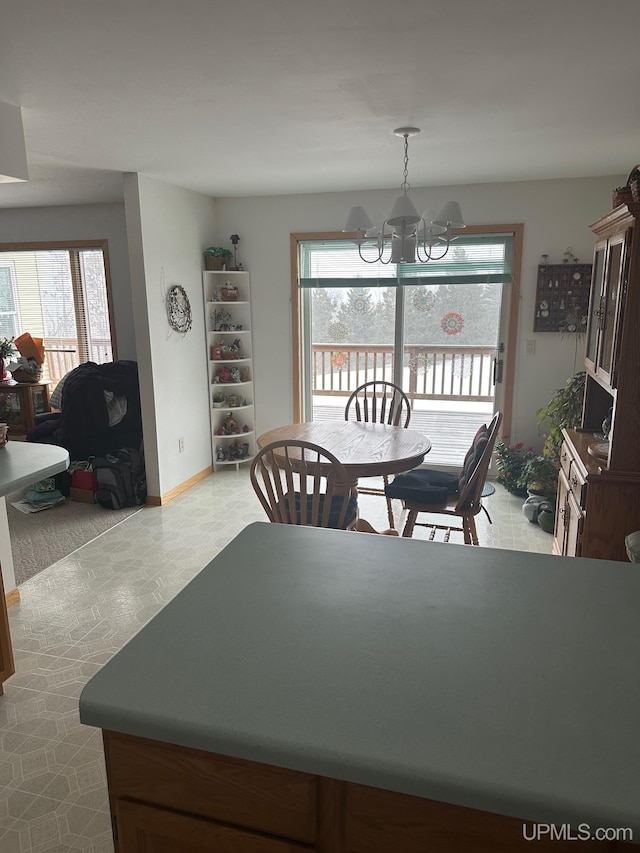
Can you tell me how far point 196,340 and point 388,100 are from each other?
291 cm

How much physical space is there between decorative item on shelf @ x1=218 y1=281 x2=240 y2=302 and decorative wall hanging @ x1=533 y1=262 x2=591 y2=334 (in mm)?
2576

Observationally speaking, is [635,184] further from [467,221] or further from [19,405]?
[19,405]

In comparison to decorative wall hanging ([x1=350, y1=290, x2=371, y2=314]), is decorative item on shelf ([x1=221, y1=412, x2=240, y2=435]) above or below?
below

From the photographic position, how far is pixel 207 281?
5133 millimetres

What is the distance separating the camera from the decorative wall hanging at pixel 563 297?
15.1 ft

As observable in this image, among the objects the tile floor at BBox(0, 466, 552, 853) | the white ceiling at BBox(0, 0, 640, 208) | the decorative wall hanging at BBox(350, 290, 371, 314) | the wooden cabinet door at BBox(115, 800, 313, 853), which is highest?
the white ceiling at BBox(0, 0, 640, 208)

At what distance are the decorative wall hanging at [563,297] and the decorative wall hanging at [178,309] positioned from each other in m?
2.83

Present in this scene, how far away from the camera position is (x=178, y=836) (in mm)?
962

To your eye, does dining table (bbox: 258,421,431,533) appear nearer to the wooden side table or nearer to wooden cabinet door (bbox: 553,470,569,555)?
wooden cabinet door (bbox: 553,470,569,555)

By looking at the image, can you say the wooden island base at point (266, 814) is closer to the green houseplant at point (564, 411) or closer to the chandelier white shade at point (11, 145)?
the chandelier white shade at point (11, 145)

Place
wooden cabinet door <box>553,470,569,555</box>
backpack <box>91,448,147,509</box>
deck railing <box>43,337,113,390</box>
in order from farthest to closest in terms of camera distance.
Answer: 1. deck railing <box>43,337,113,390</box>
2. backpack <box>91,448,147,509</box>
3. wooden cabinet door <box>553,470,569,555</box>

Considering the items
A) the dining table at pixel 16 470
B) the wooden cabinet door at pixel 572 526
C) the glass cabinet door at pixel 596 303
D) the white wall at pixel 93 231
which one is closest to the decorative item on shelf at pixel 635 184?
the glass cabinet door at pixel 596 303

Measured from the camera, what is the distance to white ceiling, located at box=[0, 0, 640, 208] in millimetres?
1768

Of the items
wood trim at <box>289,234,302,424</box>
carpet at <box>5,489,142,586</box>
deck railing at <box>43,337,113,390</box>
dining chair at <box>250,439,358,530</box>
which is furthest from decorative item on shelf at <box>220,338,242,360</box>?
dining chair at <box>250,439,358,530</box>
